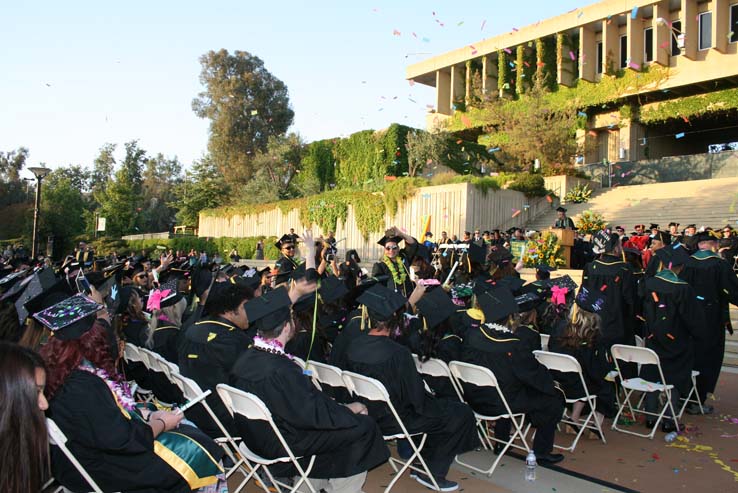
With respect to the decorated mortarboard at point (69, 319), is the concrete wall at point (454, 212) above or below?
above

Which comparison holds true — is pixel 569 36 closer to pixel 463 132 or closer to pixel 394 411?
pixel 463 132

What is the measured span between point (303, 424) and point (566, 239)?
1276 cm

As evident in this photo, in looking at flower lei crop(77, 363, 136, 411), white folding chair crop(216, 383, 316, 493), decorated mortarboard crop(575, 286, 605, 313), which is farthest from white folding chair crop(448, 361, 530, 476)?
flower lei crop(77, 363, 136, 411)

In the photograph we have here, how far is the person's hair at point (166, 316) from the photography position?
225 inches

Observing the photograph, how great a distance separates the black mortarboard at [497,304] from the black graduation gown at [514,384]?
138mm

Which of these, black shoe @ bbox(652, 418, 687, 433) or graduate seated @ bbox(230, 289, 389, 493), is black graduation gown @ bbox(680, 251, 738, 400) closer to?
black shoe @ bbox(652, 418, 687, 433)

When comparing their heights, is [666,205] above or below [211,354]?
above

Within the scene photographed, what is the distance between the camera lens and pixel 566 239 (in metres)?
14.9

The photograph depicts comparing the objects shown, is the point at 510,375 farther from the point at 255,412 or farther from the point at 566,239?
the point at 566,239

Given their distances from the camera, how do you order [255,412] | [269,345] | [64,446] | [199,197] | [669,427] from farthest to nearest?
[199,197] < [669,427] < [269,345] < [255,412] < [64,446]

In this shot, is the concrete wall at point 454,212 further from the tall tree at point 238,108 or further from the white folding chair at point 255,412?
the tall tree at point 238,108

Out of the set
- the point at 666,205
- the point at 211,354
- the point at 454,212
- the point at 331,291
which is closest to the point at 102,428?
the point at 211,354

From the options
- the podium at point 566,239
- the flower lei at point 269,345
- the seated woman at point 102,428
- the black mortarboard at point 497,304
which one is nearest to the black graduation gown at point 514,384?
the black mortarboard at point 497,304

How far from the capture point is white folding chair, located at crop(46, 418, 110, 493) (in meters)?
2.61
